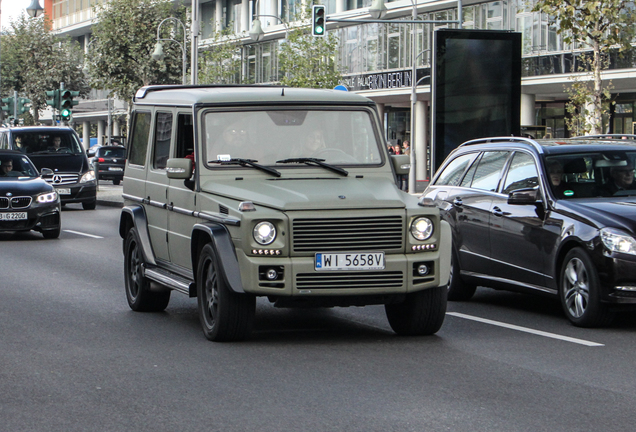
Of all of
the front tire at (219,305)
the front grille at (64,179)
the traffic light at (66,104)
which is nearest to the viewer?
the front tire at (219,305)

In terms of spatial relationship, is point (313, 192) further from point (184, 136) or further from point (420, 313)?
point (184, 136)

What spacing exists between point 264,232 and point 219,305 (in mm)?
662

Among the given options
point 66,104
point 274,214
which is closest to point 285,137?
point 274,214

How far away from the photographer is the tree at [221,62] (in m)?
57.5

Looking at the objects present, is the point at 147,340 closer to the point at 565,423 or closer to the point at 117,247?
the point at 565,423

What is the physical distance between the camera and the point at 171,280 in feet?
29.7

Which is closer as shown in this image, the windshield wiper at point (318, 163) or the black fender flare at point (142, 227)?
the windshield wiper at point (318, 163)

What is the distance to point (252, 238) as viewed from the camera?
7746 mm

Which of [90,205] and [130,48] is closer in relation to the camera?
[90,205]

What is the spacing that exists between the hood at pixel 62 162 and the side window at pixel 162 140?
19.8 metres

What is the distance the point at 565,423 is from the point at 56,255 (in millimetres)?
11825

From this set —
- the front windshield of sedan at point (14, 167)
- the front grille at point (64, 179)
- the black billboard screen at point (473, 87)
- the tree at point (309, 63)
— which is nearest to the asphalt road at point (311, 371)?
the black billboard screen at point (473, 87)

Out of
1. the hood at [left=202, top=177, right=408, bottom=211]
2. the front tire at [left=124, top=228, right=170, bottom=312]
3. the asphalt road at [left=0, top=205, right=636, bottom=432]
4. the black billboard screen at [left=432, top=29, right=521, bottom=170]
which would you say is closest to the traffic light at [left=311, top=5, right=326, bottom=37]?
the black billboard screen at [left=432, top=29, right=521, bottom=170]

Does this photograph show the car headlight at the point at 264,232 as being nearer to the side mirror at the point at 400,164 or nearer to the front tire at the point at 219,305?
the front tire at the point at 219,305
